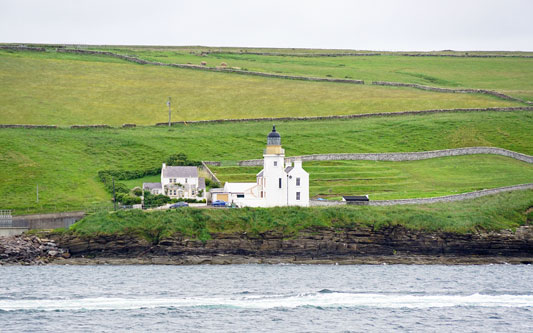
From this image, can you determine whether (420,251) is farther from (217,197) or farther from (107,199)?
(107,199)

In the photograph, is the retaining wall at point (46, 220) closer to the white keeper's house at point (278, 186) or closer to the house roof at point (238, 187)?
the house roof at point (238, 187)

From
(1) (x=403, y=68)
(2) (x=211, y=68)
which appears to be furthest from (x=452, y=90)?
(2) (x=211, y=68)

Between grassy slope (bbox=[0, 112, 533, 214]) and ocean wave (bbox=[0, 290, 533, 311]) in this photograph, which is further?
grassy slope (bbox=[0, 112, 533, 214])

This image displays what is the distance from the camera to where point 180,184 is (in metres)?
90.6

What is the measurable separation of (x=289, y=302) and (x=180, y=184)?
38749 mm

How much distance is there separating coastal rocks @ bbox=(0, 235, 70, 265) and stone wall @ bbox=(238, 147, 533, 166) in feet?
108

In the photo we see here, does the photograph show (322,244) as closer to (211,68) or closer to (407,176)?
(407,176)

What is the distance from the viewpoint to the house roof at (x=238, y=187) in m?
85.5

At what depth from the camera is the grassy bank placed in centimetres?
7688

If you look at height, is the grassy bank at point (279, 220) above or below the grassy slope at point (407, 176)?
below

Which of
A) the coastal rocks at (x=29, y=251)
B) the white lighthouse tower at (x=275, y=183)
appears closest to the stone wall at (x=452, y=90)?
the white lighthouse tower at (x=275, y=183)

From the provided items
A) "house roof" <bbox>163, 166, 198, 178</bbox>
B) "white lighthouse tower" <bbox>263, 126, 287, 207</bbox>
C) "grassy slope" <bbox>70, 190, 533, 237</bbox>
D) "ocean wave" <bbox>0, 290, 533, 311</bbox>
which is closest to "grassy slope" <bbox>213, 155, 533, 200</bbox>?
"house roof" <bbox>163, 166, 198, 178</bbox>

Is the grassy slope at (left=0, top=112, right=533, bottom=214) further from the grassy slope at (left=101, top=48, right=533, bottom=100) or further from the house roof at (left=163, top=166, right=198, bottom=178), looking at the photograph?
the grassy slope at (left=101, top=48, right=533, bottom=100)

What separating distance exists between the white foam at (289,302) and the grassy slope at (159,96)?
69203 millimetres
